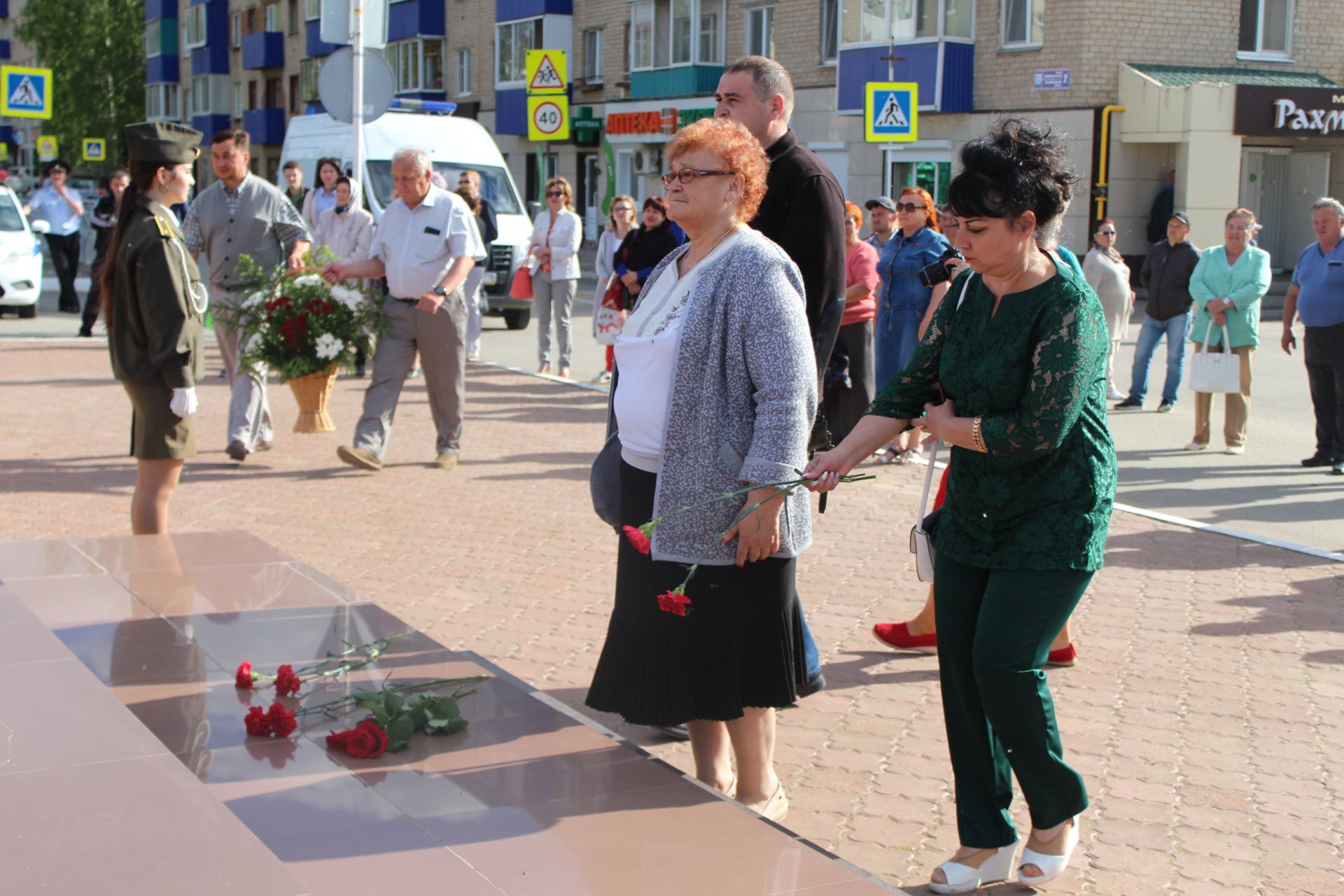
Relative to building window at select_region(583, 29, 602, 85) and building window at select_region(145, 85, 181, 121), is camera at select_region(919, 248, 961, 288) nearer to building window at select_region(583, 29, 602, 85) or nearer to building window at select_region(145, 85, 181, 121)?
building window at select_region(583, 29, 602, 85)

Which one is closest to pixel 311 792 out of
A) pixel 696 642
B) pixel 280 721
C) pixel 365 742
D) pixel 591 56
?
pixel 365 742

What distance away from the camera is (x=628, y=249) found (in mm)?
12445

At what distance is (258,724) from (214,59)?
66.3 m

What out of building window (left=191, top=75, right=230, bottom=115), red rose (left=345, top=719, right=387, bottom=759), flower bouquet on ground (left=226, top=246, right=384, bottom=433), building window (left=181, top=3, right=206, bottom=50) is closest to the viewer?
red rose (left=345, top=719, right=387, bottom=759)

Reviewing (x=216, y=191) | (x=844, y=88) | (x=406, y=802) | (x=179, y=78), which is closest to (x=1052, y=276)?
(x=406, y=802)

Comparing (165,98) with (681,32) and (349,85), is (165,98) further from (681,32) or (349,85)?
(349,85)

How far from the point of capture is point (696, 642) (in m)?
3.96

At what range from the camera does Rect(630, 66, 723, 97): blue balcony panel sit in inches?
1499

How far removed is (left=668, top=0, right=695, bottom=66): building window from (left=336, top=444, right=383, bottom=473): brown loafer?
30.7 m

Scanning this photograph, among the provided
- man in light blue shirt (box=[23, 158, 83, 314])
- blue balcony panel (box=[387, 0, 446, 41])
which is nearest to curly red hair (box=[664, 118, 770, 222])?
man in light blue shirt (box=[23, 158, 83, 314])

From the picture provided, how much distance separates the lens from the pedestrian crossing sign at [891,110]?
1919 cm

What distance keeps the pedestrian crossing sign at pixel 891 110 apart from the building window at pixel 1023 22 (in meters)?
11.0

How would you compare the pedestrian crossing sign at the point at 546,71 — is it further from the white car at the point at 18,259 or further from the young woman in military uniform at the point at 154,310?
the young woman in military uniform at the point at 154,310

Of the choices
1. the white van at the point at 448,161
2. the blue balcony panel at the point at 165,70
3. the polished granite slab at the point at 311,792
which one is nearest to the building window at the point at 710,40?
the white van at the point at 448,161
